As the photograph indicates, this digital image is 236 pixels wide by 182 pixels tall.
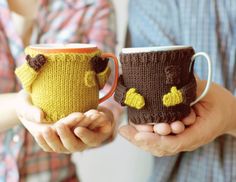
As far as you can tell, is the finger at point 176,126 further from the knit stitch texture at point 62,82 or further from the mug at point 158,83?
the knit stitch texture at point 62,82

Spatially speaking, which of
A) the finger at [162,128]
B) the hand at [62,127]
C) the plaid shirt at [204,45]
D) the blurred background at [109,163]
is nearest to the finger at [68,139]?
the hand at [62,127]

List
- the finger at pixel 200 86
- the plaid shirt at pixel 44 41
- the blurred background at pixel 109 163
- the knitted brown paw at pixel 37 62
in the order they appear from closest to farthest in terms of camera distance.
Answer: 1. the knitted brown paw at pixel 37 62
2. the finger at pixel 200 86
3. the plaid shirt at pixel 44 41
4. the blurred background at pixel 109 163

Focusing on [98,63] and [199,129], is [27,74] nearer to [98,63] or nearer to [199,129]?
[98,63]

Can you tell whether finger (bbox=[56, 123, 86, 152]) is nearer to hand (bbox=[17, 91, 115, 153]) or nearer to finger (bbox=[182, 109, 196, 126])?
hand (bbox=[17, 91, 115, 153])

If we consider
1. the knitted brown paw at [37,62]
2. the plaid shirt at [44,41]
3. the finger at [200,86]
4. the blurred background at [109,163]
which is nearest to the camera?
the knitted brown paw at [37,62]

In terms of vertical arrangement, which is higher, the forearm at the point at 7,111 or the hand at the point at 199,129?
the forearm at the point at 7,111

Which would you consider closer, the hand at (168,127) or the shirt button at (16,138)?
the hand at (168,127)

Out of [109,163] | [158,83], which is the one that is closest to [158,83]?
[158,83]

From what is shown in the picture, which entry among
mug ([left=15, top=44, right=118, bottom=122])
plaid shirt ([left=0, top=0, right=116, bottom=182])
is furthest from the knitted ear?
plaid shirt ([left=0, top=0, right=116, bottom=182])
